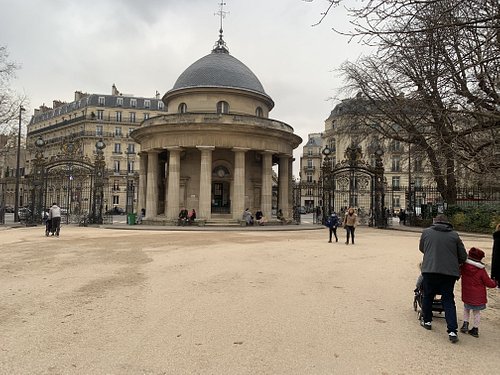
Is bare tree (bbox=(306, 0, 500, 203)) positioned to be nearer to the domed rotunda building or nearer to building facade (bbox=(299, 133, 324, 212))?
the domed rotunda building

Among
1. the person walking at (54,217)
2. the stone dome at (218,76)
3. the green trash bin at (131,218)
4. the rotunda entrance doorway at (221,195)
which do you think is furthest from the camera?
the stone dome at (218,76)

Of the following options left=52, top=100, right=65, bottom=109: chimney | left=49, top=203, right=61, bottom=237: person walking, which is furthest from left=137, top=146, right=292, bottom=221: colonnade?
left=52, top=100, right=65, bottom=109: chimney

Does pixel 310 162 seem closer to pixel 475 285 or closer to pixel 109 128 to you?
pixel 109 128

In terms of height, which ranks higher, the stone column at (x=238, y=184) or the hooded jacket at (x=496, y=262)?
the stone column at (x=238, y=184)

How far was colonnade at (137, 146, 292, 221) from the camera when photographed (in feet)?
93.0

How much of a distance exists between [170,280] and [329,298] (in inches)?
135

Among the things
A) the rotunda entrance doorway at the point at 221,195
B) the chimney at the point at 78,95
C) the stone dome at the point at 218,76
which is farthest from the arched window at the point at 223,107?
the chimney at the point at 78,95

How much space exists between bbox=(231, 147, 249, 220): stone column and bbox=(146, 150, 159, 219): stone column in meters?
6.51

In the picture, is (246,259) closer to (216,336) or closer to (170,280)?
(170,280)

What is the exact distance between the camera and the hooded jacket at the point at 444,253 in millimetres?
5477

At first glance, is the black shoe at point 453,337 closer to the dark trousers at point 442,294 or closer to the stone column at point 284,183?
the dark trousers at point 442,294

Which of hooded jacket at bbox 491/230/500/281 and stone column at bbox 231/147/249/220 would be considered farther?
stone column at bbox 231/147/249/220

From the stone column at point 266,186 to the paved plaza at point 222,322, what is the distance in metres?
18.8

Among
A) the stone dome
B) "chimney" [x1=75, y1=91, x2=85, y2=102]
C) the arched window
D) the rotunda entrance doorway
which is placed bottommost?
the rotunda entrance doorway
